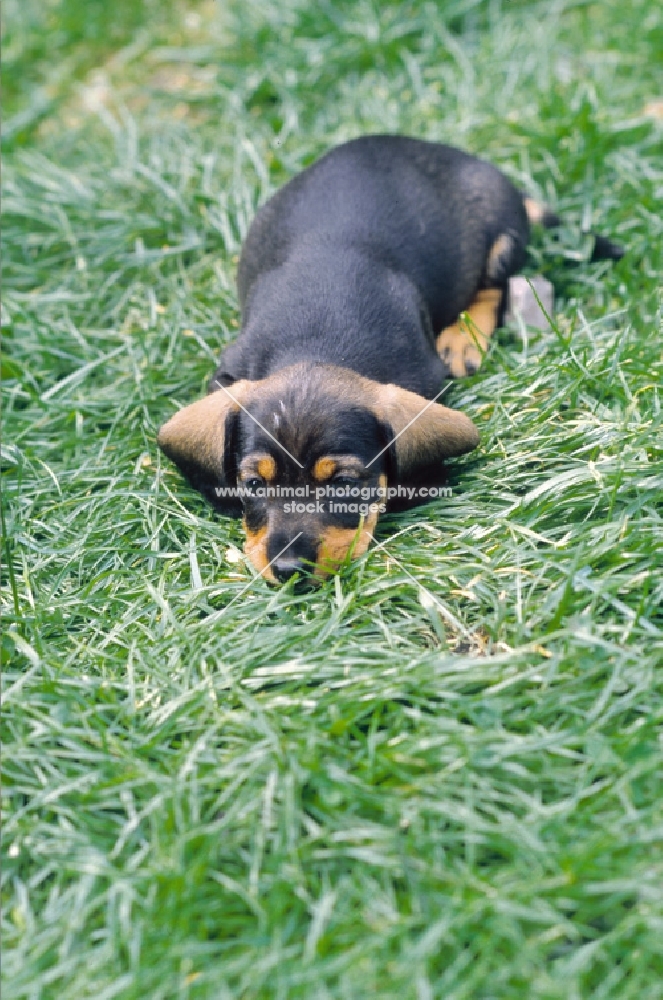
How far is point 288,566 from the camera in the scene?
4.43m

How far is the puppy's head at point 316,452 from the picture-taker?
454 centimetres

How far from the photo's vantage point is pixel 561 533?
470 cm

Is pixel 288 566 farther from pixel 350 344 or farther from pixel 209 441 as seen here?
pixel 350 344

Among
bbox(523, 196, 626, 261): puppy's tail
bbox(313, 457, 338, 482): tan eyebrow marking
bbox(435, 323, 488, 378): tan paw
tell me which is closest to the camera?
bbox(313, 457, 338, 482): tan eyebrow marking

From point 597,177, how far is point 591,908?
514 centimetres

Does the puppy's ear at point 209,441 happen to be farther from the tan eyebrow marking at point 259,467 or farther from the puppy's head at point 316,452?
the tan eyebrow marking at point 259,467

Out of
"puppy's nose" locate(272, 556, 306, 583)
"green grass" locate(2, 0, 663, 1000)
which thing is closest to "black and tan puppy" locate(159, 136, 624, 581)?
"puppy's nose" locate(272, 556, 306, 583)

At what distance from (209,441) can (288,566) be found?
851 millimetres

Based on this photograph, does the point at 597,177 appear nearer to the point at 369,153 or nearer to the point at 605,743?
the point at 369,153

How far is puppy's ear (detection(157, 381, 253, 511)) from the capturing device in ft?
16.0

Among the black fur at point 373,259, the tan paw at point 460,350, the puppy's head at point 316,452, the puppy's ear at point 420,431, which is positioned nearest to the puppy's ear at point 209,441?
the puppy's head at point 316,452

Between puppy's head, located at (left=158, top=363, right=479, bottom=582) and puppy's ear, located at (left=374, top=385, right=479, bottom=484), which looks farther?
puppy's ear, located at (left=374, top=385, right=479, bottom=484)

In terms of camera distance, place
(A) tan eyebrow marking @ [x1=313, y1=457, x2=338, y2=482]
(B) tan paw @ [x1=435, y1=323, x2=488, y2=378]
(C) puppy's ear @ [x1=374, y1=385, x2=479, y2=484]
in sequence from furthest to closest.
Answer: (B) tan paw @ [x1=435, y1=323, x2=488, y2=378] → (C) puppy's ear @ [x1=374, y1=385, x2=479, y2=484] → (A) tan eyebrow marking @ [x1=313, y1=457, x2=338, y2=482]

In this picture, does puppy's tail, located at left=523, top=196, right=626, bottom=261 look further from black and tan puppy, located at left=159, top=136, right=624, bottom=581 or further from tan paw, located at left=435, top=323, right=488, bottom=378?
tan paw, located at left=435, top=323, right=488, bottom=378
